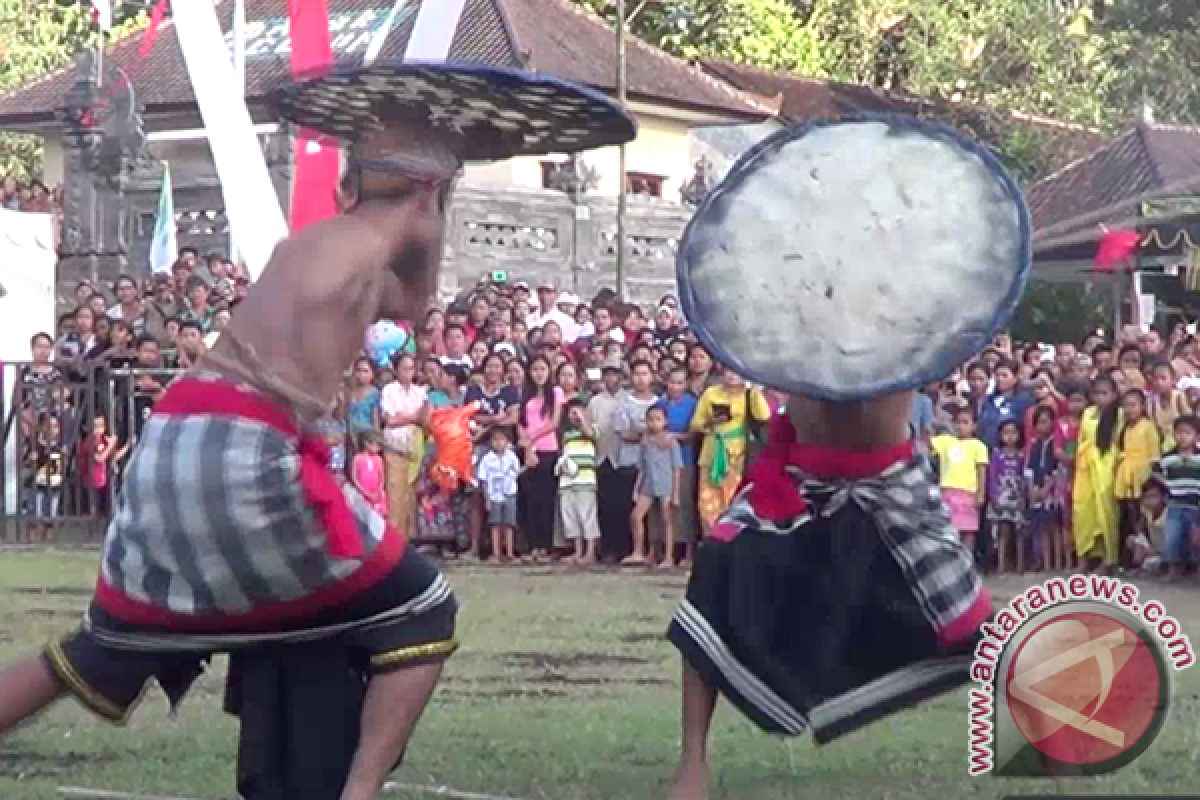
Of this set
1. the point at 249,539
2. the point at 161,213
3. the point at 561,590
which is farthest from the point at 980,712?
the point at 161,213

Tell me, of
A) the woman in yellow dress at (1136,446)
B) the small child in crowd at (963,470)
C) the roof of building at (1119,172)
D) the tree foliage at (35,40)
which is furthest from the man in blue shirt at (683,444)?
the tree foliage at (35,40)

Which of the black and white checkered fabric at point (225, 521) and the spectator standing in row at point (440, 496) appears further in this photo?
the spectator standing in row at point (440, 496)

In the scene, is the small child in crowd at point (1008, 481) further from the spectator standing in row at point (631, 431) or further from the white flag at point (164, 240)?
the white flag at point (164, 240)

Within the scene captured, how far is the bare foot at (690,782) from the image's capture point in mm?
5859

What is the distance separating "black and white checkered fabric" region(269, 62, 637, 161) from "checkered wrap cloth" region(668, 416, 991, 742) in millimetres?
1055

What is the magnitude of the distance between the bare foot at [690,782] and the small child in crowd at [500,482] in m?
10.5

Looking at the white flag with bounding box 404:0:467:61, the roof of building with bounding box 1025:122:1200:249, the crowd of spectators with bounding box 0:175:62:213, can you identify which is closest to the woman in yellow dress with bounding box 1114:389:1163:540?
the white flag with bounding box 404:0:467:61

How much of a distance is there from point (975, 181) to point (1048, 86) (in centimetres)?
3696

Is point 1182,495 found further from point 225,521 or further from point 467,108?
point 225,521

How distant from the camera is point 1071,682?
6.12 metres

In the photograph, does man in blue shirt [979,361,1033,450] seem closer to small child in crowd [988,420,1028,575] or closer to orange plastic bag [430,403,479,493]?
small child in crowd [988,420,1028,575]

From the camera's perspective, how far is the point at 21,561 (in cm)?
1522

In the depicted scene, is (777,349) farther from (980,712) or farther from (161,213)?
(161,213)

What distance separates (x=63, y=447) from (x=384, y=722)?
1258 cm
